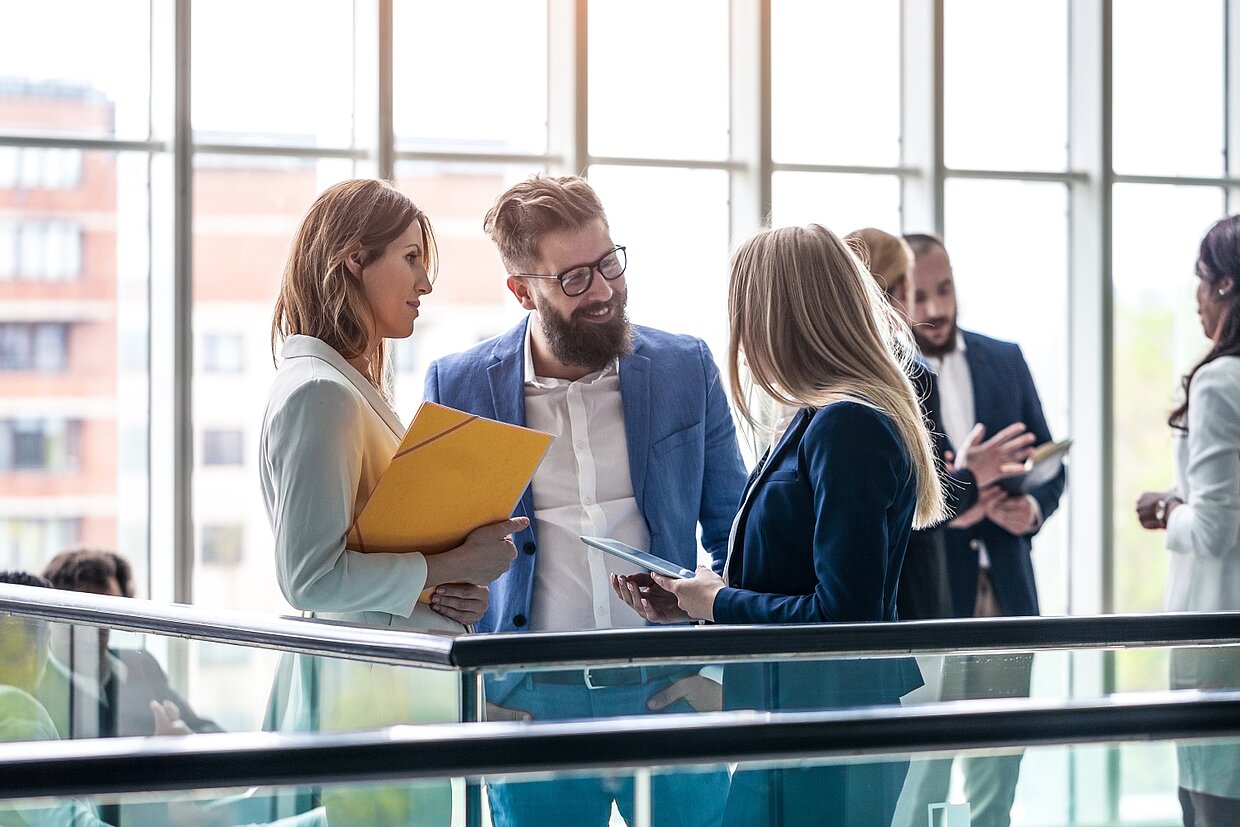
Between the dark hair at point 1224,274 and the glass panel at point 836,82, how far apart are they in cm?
305

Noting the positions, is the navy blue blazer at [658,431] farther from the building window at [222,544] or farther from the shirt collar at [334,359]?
the building window at [222,544]

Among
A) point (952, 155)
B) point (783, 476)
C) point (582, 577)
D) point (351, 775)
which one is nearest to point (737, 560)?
point (783, 476)

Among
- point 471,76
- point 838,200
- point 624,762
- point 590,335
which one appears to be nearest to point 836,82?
point 838,200

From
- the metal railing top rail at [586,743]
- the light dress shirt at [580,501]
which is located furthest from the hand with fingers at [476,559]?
the metal railing top rail at [586,743]

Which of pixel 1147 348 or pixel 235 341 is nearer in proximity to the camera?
pixel 235 341

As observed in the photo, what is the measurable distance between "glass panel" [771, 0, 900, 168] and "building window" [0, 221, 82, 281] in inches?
133

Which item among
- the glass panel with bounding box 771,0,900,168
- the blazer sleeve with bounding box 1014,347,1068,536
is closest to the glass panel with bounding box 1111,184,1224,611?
the glass panel with bounding box 771,0,900,168

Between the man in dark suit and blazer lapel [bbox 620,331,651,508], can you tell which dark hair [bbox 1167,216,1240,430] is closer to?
the man in dark suit

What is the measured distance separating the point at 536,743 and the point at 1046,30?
21.7 feet

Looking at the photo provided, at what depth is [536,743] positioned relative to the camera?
1.31 meters

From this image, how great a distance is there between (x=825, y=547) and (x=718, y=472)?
1.14 m

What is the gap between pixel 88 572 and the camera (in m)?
4.37

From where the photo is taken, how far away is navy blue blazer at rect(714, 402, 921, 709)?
1.97 meters

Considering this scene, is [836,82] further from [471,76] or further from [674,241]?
[471,76]
